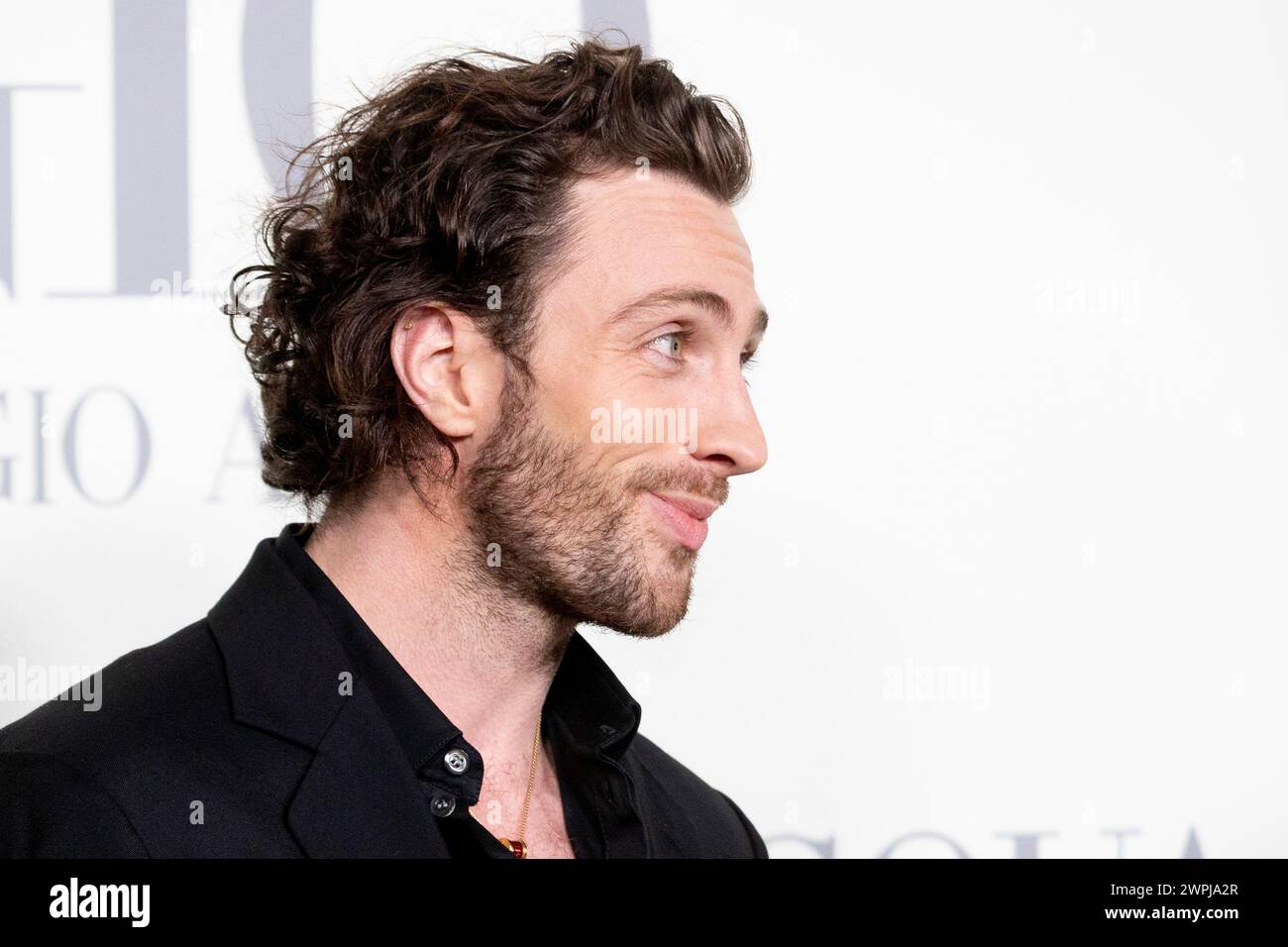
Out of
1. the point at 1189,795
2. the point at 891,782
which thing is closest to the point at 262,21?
the point at 891,782

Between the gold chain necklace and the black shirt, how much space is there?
0.06 meters

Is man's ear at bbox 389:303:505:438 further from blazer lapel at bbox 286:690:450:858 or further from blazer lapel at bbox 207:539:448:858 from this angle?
blazer lapel at bbox 286:690:450:858

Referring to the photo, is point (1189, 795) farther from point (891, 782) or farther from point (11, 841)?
point (11, 841)

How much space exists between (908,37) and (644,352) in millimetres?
1804

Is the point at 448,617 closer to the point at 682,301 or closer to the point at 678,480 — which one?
the point at 678,480

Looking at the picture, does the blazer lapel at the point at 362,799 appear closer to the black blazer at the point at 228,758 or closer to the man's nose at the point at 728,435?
the black blazer at the point at 228,758

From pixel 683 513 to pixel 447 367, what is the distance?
51cm

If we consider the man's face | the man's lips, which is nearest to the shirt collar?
the man's face

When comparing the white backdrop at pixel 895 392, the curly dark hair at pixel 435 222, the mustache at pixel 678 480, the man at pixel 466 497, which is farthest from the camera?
the white backdrop at pixel 895 392

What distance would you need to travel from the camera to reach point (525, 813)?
2.26 m

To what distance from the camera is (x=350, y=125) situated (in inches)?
107

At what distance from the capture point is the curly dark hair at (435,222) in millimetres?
2346

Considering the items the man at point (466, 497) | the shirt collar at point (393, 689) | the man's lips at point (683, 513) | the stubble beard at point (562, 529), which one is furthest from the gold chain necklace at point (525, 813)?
the man's lips at point (683, 513)

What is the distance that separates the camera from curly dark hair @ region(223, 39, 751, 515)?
92.4 inches
